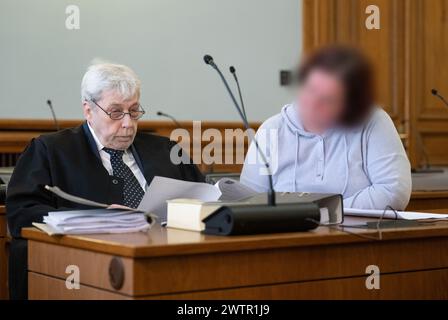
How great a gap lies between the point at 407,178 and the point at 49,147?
1158mm

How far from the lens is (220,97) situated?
5.35 meters

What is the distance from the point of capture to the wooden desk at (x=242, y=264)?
4.59ft

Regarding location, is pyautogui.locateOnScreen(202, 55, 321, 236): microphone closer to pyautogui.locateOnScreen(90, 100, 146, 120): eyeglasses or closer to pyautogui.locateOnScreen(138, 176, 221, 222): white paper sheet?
pyautogui.locateOnScreen(138, 176, 221, 222): white paper sheet

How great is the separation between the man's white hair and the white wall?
2112mm

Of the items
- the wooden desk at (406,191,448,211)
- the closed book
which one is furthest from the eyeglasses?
the wooden desk at (406,191,448,211)

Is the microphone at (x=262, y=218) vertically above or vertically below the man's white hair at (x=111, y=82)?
below

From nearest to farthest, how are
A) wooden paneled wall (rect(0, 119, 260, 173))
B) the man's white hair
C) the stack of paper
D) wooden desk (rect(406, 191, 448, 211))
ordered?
the stack of paper < the man's white hair < wooden desk (rect(406, 191, 448, 211)) < wooden paneled wall (rect(0, 119, 260, 173))

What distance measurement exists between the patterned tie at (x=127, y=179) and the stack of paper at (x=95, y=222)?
0.70 metres

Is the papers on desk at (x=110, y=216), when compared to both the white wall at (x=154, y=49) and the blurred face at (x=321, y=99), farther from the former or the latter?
the white wall at (x=154, y=49)

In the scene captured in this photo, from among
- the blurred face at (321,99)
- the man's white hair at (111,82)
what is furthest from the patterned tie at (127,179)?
the blurred face at (321,99)

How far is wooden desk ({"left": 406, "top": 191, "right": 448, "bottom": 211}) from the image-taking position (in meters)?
3.61

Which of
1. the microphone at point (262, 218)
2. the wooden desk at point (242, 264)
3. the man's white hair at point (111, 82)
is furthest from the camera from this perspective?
the man's white hair at point (111, 82)
